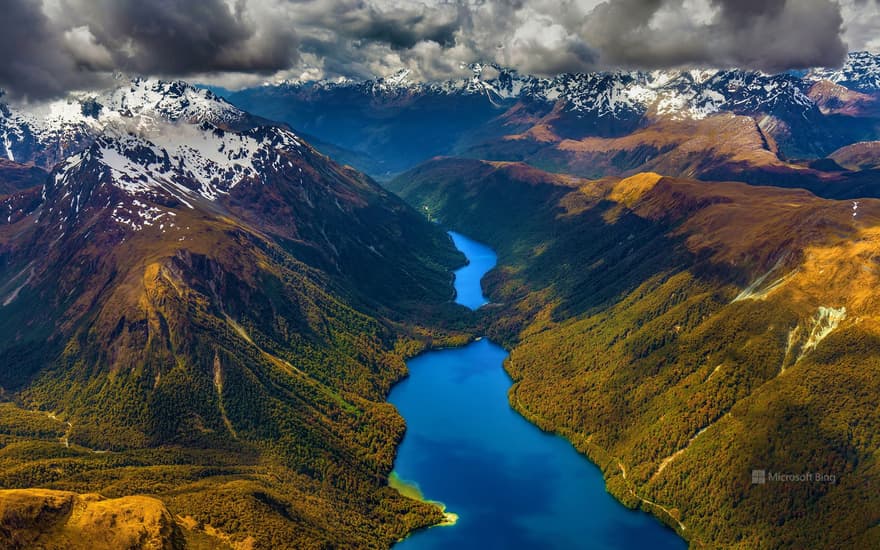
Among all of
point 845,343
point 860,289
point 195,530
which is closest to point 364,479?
point 195,530

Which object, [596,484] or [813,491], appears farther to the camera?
[596,484]

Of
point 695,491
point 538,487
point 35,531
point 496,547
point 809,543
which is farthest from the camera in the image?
point 538,487

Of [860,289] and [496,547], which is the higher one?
[860,289]

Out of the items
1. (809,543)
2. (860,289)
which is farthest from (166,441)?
(860,289)

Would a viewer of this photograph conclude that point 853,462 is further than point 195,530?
Yes

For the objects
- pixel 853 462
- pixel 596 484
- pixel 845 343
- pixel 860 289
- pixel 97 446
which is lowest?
pixel 97 446

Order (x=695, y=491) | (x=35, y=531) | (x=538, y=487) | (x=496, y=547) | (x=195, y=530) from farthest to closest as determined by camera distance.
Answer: (x=538, y=487), (x=695, y=491), (x=496, y=547), (x=195, y=530), (x=35, y=531)

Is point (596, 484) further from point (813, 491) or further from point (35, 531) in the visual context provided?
point (35, 531)

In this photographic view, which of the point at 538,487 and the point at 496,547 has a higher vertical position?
the point at 538,487

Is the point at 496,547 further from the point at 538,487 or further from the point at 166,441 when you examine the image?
the point at 166,441
